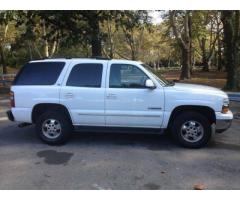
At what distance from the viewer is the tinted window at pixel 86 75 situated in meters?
7.38

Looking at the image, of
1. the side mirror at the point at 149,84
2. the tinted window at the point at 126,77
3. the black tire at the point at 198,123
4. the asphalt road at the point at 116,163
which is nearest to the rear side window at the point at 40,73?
the tinted window at the point at 126,77

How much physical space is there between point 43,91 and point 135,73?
6.53ft

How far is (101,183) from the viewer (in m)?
5.22

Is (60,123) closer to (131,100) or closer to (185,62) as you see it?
(131,100)

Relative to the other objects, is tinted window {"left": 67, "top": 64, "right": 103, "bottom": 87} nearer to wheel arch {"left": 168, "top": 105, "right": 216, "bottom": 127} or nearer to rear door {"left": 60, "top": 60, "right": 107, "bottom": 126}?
rear door {"left": 60, "top": 60, "right": 107, "bottom": 126}

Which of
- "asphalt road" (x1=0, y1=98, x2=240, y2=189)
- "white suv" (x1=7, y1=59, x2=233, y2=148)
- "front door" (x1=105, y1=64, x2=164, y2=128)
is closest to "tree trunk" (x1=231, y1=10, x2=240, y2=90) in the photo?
"asphalt road" (x1=0, y1=98, x2=240, y2=189)

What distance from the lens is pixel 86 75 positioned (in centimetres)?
745

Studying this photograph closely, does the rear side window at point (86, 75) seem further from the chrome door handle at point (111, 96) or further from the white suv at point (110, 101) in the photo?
the chrome door handle at point (111, 96)

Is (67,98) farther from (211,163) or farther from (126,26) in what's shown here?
(126,26)

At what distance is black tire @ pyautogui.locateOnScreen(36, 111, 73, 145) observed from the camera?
745 centimetres

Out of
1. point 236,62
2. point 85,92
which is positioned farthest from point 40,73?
point 236,62

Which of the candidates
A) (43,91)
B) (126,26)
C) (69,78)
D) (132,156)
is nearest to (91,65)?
(69,78)

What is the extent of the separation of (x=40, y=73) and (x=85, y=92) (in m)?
1.14

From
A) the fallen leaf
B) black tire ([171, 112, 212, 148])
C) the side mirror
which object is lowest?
the fallen leaf
